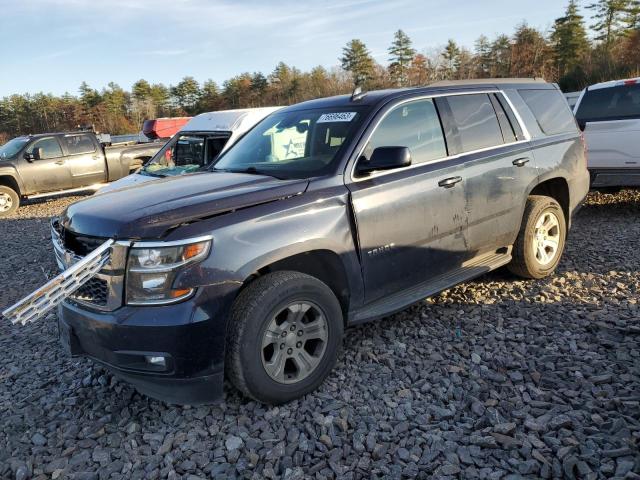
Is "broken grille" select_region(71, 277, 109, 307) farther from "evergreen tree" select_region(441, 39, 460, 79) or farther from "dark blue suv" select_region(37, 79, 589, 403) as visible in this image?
"evergreen tree" select_region(441, 39, 460, 79)

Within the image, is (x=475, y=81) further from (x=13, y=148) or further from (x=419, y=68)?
(x=419, y=68)

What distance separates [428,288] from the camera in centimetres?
393

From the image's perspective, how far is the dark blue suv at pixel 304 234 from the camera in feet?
9.12

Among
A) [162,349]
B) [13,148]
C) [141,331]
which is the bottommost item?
[162,349]

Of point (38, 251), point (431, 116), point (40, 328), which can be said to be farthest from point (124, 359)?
point (38, 251)

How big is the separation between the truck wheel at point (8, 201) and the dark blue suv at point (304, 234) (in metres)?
10.6

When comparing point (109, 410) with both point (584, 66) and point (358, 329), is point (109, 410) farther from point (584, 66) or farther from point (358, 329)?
point (584, 66)

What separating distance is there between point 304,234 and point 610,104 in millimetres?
6611

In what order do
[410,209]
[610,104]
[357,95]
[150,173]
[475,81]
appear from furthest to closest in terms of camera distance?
[150,173] < [610,104] < [475,81] < [357,95] < [410,209]

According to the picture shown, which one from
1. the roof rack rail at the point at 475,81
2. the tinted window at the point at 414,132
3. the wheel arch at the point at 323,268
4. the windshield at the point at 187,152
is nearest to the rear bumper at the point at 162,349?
the wheel arch at the point at 323,268

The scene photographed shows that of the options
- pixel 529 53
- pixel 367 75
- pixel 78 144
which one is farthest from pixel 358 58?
pixel 78 144

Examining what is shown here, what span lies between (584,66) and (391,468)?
37997mm

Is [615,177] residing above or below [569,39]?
below

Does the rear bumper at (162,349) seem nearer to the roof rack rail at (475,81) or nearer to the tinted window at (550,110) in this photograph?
the roof rack rail at (475,81)
